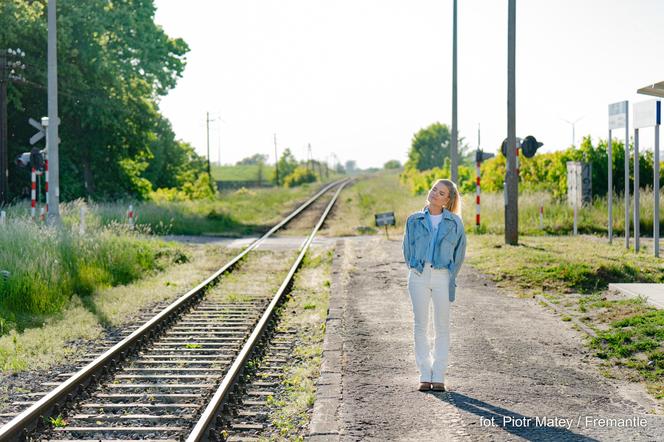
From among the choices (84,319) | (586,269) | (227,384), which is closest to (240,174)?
(586,269)

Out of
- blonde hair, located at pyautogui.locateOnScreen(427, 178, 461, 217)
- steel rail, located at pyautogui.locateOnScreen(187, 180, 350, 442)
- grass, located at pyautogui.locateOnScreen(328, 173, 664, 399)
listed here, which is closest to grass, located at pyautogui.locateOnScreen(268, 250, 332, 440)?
steel rail, located at pyautogui.locateOnScreen(187, 180, 350, 442)

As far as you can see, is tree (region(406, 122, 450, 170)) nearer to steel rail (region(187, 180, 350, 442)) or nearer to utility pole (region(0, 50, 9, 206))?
utility pole (region(0, 50, 9, 206))

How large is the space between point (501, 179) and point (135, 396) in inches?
1186

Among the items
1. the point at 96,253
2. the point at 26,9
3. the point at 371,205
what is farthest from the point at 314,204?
the point at 96,253

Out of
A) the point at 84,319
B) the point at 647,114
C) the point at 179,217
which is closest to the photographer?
the point at 84,319

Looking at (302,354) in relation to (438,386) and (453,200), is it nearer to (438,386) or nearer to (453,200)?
(438,386)

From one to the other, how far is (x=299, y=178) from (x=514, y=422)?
4054 inches

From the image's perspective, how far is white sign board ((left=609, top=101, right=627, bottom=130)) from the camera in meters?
17.5

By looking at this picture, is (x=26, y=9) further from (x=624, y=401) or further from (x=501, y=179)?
(x=624, y=401)

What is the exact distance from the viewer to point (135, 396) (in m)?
7.44

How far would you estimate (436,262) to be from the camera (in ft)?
22.6

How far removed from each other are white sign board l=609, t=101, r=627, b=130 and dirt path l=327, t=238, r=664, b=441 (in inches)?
288

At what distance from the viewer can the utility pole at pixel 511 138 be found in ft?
63.4

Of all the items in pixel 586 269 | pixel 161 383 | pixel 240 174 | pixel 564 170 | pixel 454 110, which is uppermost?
pixel 240 174
